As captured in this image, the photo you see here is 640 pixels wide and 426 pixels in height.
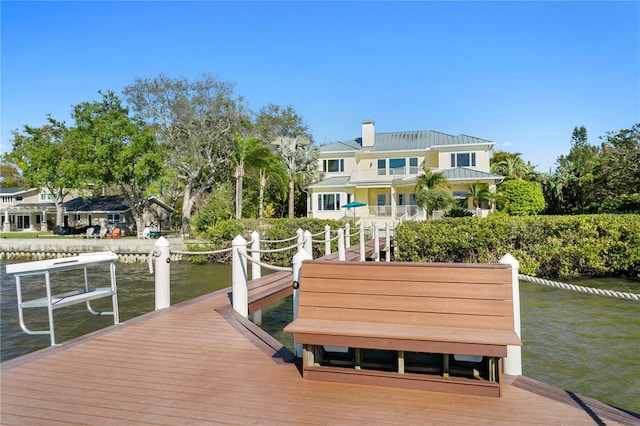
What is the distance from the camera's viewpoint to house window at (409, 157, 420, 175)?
35500 millimetres

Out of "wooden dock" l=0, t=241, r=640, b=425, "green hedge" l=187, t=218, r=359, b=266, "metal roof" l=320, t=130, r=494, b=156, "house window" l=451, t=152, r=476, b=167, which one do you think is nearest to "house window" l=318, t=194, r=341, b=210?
"metal roof" l=320, t=130, r=494, b=156

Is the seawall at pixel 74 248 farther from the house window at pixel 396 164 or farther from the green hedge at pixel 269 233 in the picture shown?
the house window at pixel 396 164

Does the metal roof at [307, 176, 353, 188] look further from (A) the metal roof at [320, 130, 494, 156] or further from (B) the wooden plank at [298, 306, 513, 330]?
(B) the wooden plank at [298, 306, 513, 330]

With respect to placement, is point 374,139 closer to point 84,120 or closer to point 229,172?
point 229,172

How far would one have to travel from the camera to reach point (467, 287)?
4168 millimetres

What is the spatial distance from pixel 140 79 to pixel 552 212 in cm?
3913

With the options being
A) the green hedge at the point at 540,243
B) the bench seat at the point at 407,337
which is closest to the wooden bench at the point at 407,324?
the bench seat at the point at 407,337

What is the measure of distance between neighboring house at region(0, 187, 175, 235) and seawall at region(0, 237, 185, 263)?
10.7 meters

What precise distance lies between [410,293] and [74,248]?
98.4ft

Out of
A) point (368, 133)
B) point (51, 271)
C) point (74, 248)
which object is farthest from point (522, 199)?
point (51, 271)

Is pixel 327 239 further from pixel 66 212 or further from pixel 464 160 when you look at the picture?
pixel 66 212

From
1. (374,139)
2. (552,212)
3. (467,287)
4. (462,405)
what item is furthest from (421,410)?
(552,212)

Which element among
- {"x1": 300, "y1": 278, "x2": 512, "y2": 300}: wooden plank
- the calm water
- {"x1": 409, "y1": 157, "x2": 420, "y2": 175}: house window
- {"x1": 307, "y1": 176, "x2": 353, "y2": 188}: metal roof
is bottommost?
the calm water

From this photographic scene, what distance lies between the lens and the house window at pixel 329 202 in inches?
1401
